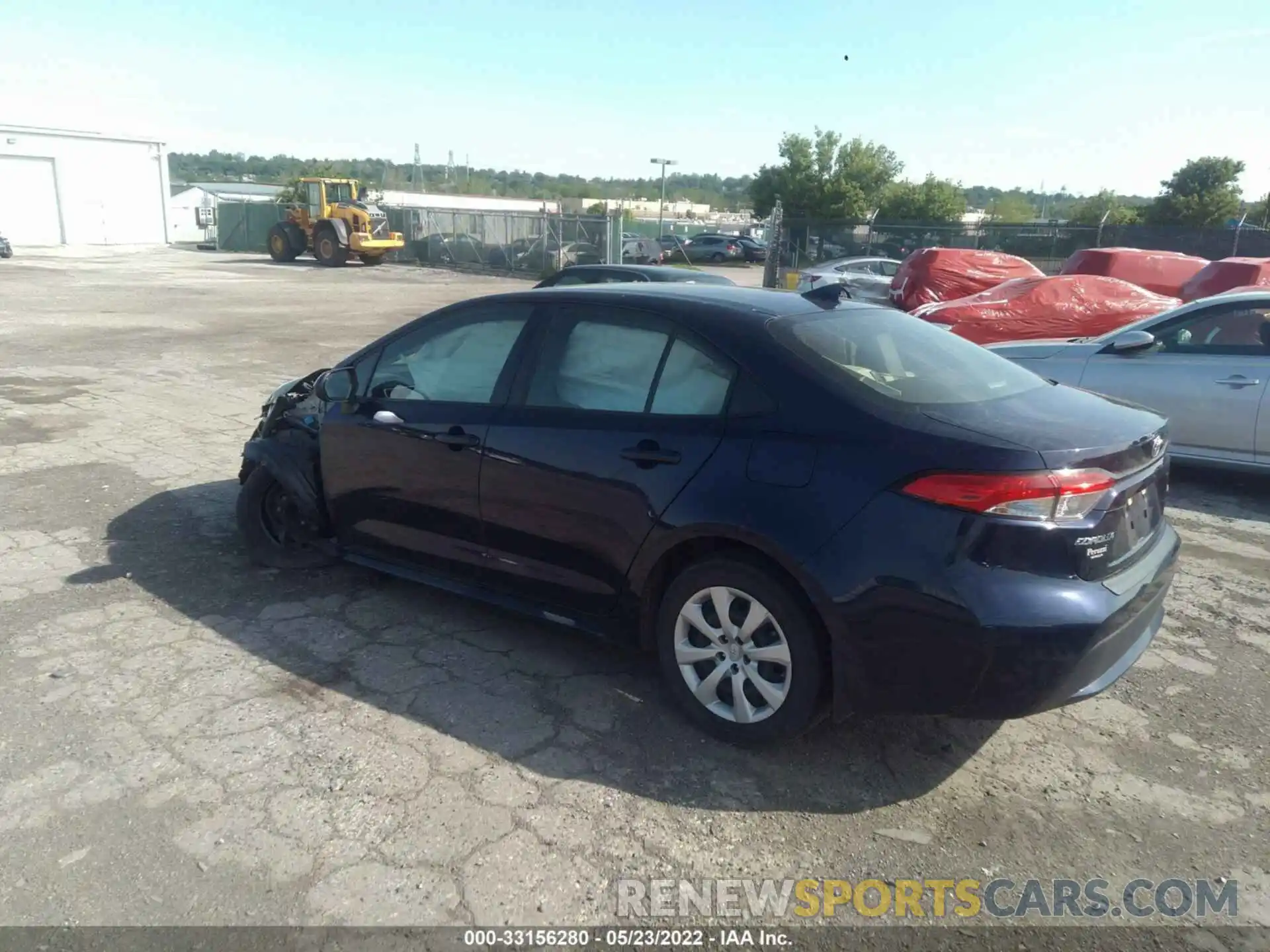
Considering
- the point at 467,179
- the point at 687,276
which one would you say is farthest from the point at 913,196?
the point at 467,179

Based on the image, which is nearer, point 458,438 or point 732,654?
point 732,654

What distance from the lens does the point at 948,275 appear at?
1567 cm

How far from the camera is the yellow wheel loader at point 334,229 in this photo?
34406 mm

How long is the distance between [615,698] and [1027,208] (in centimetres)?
5951

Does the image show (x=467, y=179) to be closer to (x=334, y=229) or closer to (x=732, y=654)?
(x=334, y=229)

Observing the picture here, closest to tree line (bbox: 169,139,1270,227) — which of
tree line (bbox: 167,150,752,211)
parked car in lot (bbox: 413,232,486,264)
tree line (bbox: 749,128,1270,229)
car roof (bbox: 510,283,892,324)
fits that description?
tree line (bbox: 749,128,1270,229)

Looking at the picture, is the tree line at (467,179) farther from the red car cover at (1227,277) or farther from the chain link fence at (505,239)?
the red car cover at (1227,277)

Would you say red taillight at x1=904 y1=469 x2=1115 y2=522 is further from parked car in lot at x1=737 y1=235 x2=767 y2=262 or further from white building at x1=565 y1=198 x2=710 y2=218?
white building at x1=565 y1=198 x2=710 y2=218

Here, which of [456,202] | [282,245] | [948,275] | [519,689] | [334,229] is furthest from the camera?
[456,202]

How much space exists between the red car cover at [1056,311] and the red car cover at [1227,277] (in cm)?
162

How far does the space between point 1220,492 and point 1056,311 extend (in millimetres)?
4821

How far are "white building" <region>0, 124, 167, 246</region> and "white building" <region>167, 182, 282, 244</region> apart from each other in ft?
6.98

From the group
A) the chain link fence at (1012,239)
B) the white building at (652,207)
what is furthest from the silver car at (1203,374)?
the white building at (652,207)

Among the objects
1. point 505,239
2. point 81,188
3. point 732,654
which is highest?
point 81,188
